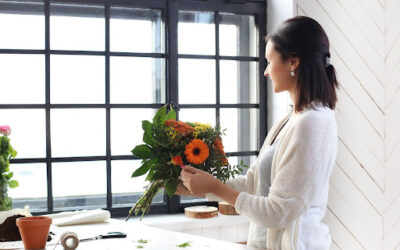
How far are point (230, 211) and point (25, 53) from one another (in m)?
1.56

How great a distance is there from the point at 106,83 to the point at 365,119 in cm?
169

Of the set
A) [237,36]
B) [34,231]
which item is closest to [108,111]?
[237,36]

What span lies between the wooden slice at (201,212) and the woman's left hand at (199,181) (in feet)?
4.01

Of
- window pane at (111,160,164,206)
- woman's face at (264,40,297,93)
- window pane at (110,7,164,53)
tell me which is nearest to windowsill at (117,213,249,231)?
window pane at (111,160,164,206)

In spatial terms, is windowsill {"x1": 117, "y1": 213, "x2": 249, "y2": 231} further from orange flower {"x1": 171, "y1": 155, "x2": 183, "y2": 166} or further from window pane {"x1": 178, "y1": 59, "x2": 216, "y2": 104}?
orange flower {"x1": 171, "y1": 155, "x2": 183, "y2": 166}

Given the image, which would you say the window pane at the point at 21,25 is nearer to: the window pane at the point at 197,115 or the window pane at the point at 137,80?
the window pane at the point at 137,80

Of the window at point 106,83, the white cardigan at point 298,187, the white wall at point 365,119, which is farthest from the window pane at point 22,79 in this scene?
the white cardigan at point 298,187

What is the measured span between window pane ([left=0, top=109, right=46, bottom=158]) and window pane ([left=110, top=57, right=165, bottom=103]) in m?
0.46

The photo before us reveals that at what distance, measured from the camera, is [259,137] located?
12.0ft

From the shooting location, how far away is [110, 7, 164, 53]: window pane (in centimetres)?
332

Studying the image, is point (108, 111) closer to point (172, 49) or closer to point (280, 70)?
point (172, 49)

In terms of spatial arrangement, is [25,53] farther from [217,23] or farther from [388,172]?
[388,172]

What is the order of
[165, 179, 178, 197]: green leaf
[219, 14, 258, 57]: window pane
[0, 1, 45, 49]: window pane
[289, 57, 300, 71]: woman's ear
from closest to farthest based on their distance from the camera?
1. [289, 57, 300, 71]: woman's ear
2. [165, 179, 178, 197]: green leaf
3. [0, 1, 45, 49]: window pane
4. [219, 14, 258, 57]: window pane

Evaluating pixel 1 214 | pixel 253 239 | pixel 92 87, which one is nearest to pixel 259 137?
pixel 92 87
